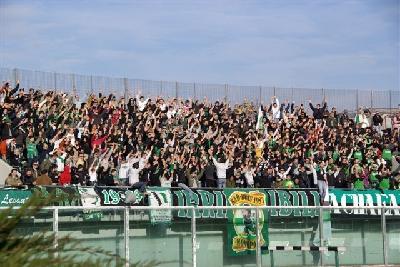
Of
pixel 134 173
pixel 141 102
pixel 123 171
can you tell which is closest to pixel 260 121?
pixel 141 102

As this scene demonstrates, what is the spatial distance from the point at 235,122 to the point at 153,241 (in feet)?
56.9

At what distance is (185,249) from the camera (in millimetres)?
16516

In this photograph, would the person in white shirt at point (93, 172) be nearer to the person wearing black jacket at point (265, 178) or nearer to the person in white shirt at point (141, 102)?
the person wearing black jacket at point (265, 178)

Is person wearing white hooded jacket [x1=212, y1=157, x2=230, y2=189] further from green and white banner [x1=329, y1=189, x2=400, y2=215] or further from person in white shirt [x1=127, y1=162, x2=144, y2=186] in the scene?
green and white banner [x1=329, y1=189, x2=400, y2=215]

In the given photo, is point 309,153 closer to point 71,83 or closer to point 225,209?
point 71,83

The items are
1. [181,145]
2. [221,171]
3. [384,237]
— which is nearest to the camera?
[384,237]

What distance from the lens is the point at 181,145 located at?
2933cm

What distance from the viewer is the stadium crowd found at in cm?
2441

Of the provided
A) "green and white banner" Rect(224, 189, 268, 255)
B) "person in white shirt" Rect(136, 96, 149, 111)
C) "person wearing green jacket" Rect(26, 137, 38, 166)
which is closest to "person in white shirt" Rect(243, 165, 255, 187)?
"person in white shirt" Rect(136, 96, 149, 111)

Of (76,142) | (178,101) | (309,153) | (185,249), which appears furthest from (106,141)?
(185,249)

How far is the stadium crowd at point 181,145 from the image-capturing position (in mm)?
24406

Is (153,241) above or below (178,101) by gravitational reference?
below

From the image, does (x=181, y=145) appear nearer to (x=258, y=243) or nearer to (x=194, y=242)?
(x=258, y=243)

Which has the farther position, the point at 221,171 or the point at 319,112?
the point at 319,112
